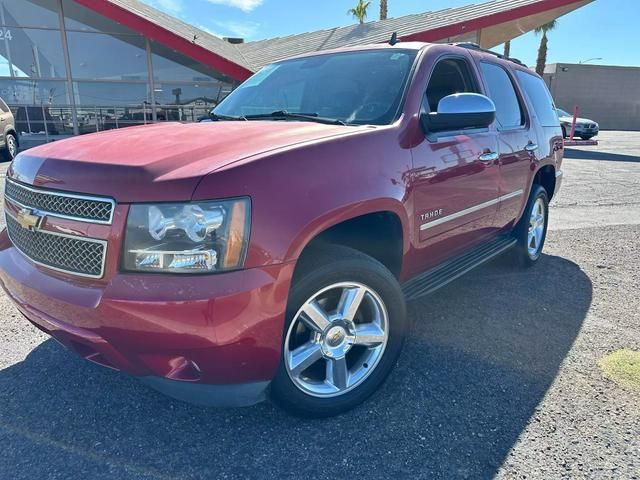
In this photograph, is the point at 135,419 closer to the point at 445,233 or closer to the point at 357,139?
the point at 357,139

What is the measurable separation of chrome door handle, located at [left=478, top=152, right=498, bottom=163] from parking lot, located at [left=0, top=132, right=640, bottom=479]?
1.18 m

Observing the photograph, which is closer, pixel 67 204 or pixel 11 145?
pixel 67 204

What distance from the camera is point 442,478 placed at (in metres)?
2.01

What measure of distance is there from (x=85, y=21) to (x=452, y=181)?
1676cm

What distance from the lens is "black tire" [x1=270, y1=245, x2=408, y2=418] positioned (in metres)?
2.12

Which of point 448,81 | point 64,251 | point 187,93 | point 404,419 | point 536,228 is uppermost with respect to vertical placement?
point 187,93

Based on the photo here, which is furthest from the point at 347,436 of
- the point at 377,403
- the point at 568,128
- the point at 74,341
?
the point at 568,128

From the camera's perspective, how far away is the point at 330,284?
2.20 m

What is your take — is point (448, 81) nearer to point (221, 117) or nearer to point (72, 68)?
point (221, 117)

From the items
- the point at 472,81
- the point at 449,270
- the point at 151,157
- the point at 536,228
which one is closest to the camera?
the point at 151,157

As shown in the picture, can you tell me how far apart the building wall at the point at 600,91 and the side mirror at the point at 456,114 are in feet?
141

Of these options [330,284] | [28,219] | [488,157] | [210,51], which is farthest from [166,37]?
[330,284]

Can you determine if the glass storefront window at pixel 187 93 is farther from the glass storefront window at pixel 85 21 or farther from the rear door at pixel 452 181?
the rear door at pixel 452 181

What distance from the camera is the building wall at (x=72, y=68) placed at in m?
15.5
